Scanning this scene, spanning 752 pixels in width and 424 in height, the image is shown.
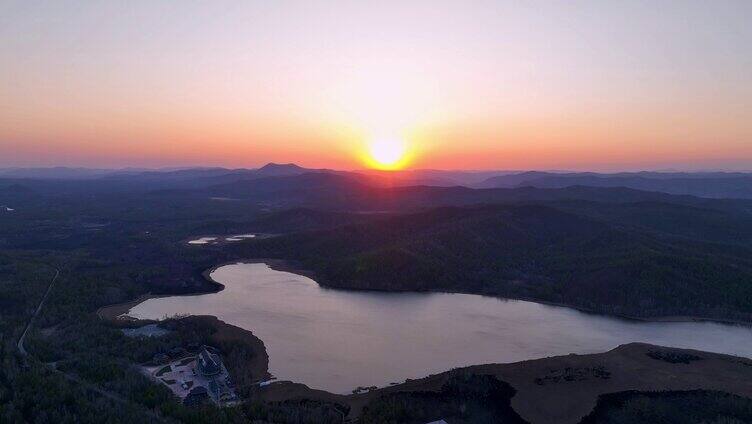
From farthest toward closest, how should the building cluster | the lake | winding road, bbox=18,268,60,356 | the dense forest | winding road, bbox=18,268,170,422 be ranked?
1. the lake
2. winding road, bbox=18,268,60,356
3. the building cluster
4. the dense forest
5. winding road, bbox=18,268,170,422

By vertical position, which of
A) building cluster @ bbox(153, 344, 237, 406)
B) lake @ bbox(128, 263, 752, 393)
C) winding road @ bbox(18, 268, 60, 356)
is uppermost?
winding road @ bbox(18, 268, 60, 356)

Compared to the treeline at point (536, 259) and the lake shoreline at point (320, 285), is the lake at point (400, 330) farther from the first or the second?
the treeline at point (536, 259)

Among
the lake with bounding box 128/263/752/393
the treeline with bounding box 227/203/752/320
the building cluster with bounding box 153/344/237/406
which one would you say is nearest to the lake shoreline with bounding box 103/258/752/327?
the treeline with bounding box 227/203/752/320

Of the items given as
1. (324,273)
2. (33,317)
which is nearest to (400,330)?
(324,273)

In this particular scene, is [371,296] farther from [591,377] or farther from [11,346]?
[11,346]

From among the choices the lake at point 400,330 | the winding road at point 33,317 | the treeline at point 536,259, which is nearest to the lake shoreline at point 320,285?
the treeline at point 536,259

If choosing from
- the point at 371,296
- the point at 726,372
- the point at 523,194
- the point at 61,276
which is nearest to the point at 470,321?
the point at 371,296

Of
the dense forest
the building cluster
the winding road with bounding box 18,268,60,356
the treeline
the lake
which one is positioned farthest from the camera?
the treeline

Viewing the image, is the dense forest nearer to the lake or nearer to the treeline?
the treeline
